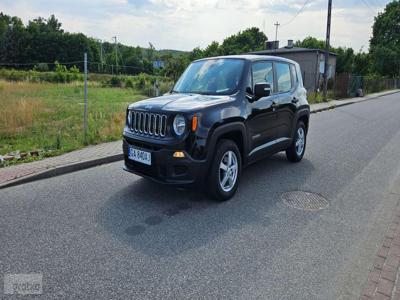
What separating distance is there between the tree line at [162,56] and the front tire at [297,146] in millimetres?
42889

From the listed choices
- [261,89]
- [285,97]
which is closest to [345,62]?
[285,97]

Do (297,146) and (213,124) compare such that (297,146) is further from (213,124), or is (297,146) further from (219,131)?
(213,124)

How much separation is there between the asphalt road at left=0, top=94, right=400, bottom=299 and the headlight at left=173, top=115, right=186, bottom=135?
1.06 metres

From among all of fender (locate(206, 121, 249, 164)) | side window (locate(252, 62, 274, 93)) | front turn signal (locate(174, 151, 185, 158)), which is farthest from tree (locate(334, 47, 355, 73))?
front turn signal (locate(174, 151, 185, 158))

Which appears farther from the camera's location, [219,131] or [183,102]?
[183,102]

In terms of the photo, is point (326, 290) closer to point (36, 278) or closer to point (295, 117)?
point (36, 278)

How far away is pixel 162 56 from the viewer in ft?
262

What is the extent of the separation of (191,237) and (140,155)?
1389mm

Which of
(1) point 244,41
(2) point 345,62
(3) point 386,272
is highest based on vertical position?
(1) point 244,41

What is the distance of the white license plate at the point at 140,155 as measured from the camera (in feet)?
13.7

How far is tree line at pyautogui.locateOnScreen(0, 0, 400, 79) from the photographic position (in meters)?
55.4

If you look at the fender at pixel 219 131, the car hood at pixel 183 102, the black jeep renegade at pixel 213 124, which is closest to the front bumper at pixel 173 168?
Answer: the black jeep renegade at pixel 213 124

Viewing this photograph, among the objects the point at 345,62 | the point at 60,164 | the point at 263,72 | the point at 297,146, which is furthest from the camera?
the point at 345,62

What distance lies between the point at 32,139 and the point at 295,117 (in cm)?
626
